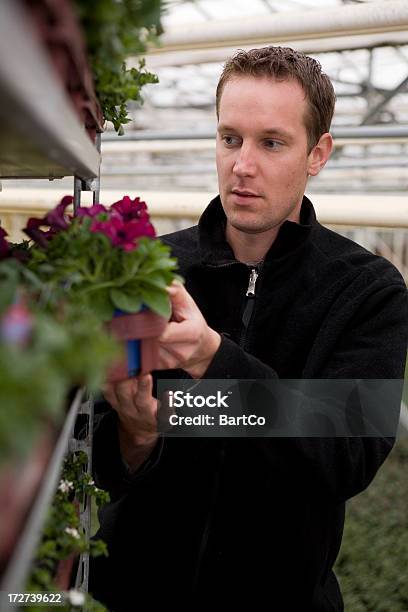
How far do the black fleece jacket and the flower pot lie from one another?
524mm

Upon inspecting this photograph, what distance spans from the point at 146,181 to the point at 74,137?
9612 mm

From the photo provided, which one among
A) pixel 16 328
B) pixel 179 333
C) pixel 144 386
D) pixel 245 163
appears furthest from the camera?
pixel 245 163

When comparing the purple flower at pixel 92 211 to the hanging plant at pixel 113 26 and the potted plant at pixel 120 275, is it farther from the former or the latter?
the hanging plant at pixel 113 26

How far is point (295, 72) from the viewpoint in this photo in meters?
1.64

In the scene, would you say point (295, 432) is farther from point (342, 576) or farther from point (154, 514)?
point (342, 576)

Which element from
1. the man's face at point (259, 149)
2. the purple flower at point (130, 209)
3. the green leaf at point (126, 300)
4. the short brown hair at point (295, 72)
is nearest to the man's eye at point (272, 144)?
the man's face at point (259, 149)

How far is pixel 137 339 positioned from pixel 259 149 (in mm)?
782

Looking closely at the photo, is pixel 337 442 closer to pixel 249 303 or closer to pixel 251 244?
pixel 249 303

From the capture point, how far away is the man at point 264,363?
1.55 m

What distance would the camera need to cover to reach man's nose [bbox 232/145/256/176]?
160 cm

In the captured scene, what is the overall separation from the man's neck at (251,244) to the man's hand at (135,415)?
49 centimetres

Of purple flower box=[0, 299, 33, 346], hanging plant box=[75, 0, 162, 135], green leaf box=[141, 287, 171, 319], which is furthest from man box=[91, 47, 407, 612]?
purple flower box=[0, 299, 33, 346]

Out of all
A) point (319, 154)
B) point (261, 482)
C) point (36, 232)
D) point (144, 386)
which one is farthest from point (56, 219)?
point (319, 154)

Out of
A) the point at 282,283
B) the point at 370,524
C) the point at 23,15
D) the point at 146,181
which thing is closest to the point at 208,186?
the point at 146,181
